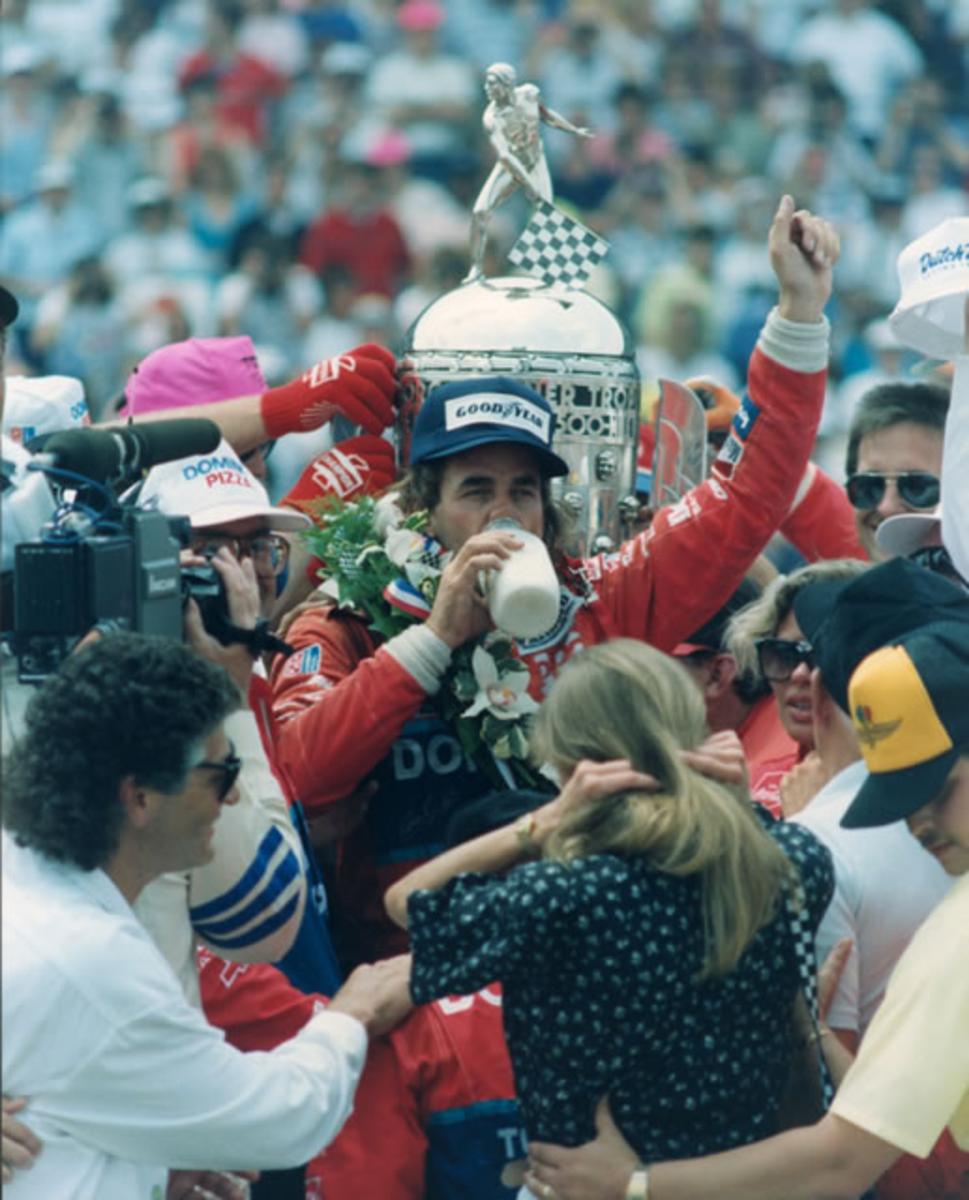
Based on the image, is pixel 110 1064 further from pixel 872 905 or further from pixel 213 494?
pixel 213 494

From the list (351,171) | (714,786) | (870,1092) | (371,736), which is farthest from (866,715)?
(351,171)

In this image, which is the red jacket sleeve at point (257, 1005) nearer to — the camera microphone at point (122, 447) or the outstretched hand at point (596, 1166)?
the outstretched hand at point (596, 1166)

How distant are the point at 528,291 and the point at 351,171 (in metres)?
8.57

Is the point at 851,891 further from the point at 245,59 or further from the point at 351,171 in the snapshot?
the point at 245,59

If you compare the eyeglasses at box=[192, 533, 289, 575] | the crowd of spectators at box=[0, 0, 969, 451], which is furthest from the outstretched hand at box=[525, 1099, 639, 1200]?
the crowd of spectators at box=[0, 0, 969, 451]

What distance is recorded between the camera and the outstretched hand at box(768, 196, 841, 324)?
4250 mm

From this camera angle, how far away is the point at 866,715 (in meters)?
3.30

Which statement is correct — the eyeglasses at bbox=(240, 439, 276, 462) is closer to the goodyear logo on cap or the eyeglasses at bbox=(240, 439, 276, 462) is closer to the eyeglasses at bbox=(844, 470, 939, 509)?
the eyeglasses at bbox=(844, 470, 939, 509)

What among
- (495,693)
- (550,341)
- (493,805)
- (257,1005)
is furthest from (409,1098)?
(550,341)

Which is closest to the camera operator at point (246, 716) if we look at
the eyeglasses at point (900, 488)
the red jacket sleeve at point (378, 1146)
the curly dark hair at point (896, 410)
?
the red jacket sleeve at point (378, 1146)

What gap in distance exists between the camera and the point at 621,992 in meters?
3.14

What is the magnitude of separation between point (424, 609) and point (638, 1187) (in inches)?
52.0

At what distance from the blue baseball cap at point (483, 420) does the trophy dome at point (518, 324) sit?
0.25 metres

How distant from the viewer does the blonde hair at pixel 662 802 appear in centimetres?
314
